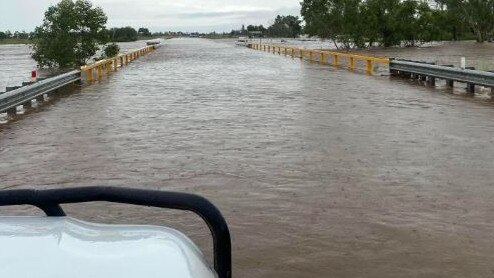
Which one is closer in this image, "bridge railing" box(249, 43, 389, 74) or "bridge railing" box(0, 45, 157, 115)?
"bridge railing" box(0, 45, 157, 115)

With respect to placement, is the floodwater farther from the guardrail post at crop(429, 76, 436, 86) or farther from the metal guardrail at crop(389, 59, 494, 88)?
the guardrail post at crop(429, 76, 436, 86)

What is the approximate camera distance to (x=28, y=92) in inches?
594

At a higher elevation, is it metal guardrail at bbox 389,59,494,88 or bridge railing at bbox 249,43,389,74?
bridge railing at bbox 249,43,389,74

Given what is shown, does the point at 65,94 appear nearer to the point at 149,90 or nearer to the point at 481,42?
the point at 149,90

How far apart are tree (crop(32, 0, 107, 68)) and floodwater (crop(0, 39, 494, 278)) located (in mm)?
21198

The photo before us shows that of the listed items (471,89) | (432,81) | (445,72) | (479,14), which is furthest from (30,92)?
(479,14)

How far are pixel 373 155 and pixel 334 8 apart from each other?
69.2 m

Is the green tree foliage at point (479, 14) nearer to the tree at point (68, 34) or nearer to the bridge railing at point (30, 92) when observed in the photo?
the tree at point (68, 34)

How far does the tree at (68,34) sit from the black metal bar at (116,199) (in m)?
35.2

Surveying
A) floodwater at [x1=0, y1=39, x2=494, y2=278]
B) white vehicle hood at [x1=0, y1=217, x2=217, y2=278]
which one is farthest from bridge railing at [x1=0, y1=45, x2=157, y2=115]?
white vehicle hood at [x1=0, y1=217, x2=217, y2=278]

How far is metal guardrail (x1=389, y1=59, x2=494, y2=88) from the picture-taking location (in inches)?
632

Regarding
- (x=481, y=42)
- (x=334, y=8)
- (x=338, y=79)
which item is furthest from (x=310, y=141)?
(x=481, y=42)

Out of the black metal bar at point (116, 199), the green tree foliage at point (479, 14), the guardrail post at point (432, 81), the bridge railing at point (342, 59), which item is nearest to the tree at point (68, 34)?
the bridge railing at point (342, 59)

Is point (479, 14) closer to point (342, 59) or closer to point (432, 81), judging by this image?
point (342, 59)
